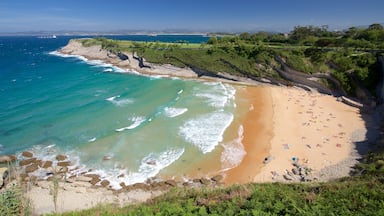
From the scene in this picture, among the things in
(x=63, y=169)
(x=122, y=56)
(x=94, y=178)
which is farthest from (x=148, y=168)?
(x=122, y=56)

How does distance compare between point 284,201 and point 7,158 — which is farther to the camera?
point 7,158

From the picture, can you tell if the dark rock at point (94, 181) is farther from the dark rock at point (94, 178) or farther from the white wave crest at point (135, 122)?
the white wave crest at point (135, 122)

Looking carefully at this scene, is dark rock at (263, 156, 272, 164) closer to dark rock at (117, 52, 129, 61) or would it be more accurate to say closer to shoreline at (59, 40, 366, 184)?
shoreline at (59, 40, 366, 184)

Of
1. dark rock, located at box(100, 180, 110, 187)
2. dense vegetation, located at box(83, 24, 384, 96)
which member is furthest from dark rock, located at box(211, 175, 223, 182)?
dense vegetation, located at box(83, 24, 384, 96)

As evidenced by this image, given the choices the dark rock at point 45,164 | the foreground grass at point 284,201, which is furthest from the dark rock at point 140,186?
the dark rock at point 45,164

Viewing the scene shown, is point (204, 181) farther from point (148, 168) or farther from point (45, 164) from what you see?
point (45, 164)

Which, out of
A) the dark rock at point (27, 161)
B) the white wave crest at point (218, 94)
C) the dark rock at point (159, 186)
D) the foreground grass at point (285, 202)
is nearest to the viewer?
the foreground grass at point (285, 202)
